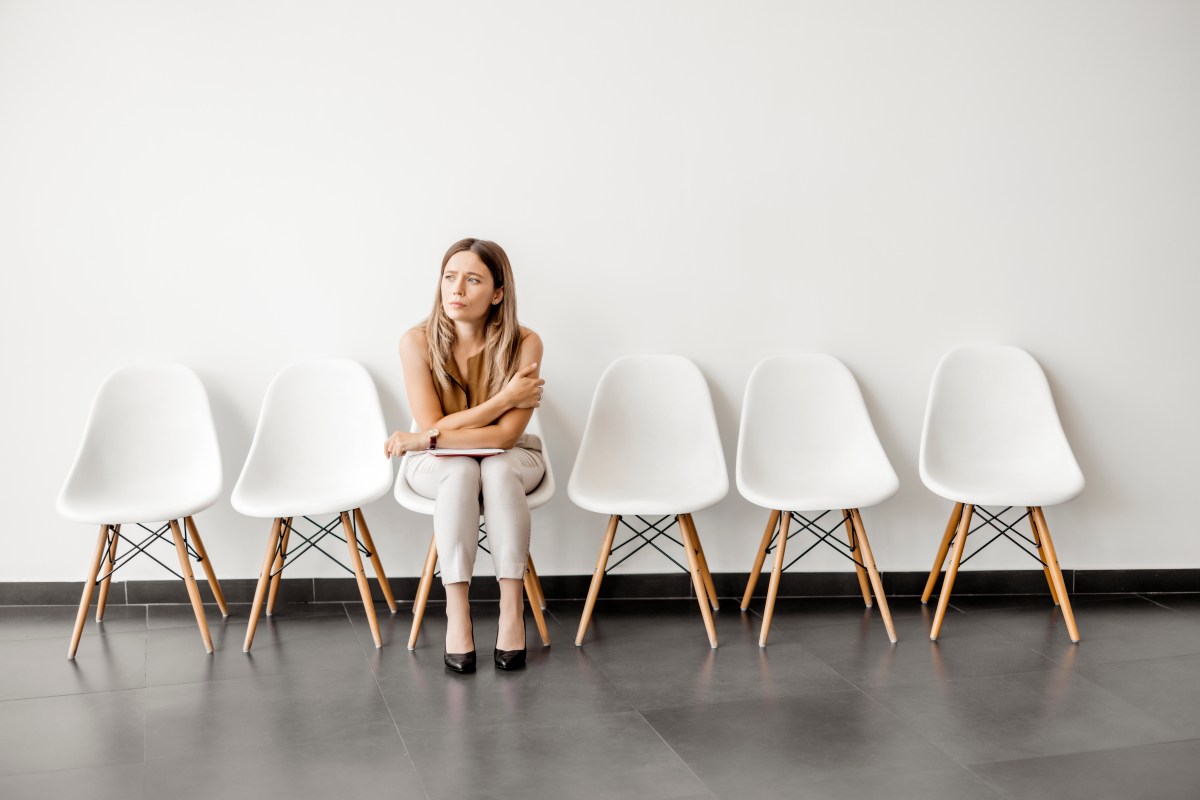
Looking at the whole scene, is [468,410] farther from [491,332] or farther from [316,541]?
[316,541]

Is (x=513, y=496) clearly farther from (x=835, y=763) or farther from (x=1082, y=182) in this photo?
(x=1082, y=182)

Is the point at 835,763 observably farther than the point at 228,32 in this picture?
No

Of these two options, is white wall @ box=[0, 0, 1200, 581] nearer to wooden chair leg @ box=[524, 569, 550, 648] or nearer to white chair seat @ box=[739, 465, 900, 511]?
white chair seat @ box=[739, 465, 900, 511]

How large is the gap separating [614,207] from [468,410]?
36.7 inches

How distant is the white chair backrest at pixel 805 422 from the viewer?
3467 mm

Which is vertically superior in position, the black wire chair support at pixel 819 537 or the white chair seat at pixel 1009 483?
the white chair seat at pixel 1009 483

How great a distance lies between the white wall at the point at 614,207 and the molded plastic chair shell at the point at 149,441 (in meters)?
0.13

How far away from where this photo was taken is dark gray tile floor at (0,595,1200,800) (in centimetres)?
225

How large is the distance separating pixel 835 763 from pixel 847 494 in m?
1.06

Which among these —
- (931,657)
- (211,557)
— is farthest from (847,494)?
(211,557)

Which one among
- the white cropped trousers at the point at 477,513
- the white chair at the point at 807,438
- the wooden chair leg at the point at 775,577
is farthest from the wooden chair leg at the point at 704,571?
the white cropped trousers at the point at 477,513

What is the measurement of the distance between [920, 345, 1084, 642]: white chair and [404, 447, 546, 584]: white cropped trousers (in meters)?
1.34

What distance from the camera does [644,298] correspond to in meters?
3.58

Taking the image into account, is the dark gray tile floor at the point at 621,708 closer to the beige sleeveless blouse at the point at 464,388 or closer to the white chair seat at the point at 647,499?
the white chair seat at the point at 647,499
